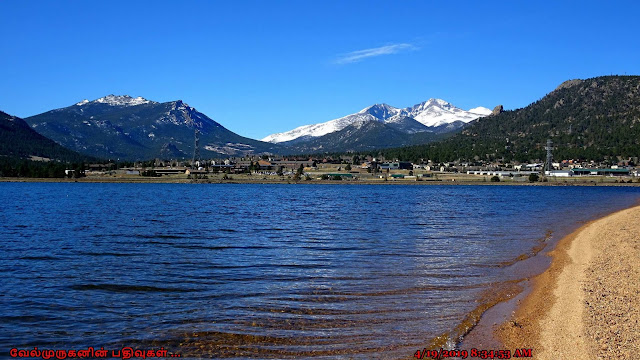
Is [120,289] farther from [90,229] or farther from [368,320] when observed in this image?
[90,229]

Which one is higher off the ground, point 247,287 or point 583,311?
point 583,311

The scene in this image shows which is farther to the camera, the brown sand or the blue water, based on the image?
the blue water

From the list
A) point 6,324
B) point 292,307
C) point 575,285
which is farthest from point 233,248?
point 575,285

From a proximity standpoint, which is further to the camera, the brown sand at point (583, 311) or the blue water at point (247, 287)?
the blue water at point (247, 287)

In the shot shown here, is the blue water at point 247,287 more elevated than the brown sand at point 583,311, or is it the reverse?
the brown sand at point 583,311

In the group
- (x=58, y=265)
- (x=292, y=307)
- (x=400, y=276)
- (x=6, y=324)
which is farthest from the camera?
(x=58, y=265)

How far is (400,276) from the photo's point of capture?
23.5 m

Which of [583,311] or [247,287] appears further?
[247,287]

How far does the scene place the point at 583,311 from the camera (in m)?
16.4

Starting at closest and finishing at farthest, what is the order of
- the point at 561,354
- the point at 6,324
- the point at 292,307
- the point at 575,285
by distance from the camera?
the point at 561,354 → the point at 6,324 → the point at 292,307 → the point at 575,285

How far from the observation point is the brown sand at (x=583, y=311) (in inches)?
521

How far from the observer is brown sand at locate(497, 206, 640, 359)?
13242 millimetres

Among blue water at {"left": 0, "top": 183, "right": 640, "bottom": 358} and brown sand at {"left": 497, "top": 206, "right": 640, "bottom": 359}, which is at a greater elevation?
brown sand at {"left": 497, "top": 206, "right": 640, "bottom": 359}

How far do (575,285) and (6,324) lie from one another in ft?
64.1
